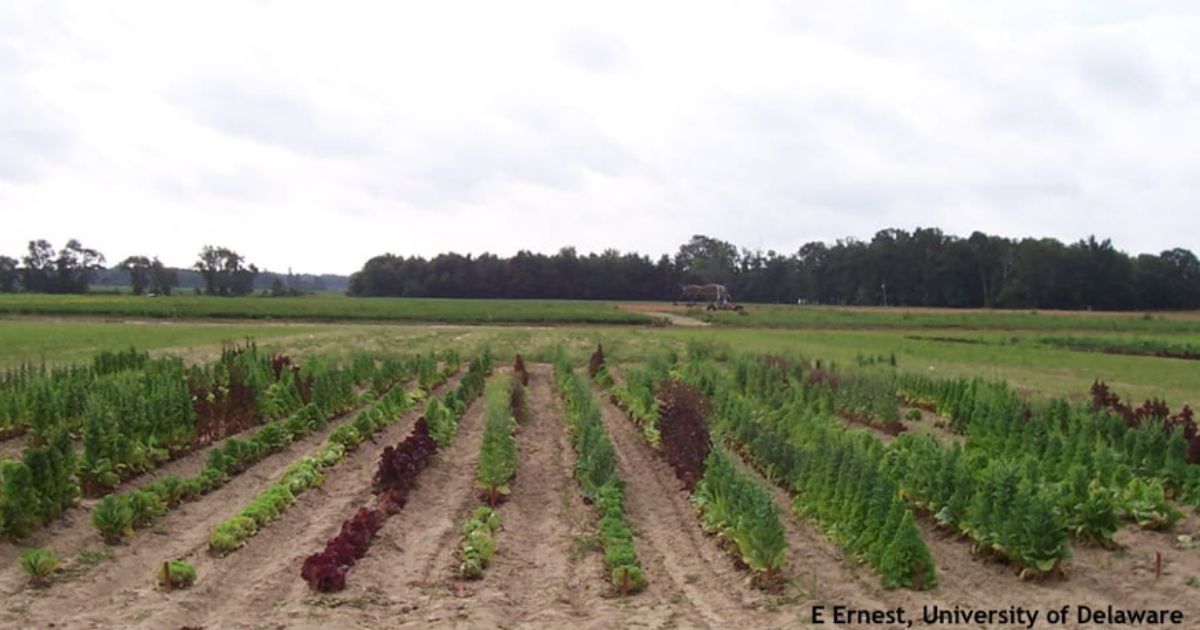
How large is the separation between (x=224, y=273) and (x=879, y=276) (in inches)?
3016

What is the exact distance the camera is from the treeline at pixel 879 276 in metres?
103

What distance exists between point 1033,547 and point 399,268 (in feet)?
383

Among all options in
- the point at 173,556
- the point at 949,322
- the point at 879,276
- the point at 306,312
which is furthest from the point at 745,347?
the point at 879,276

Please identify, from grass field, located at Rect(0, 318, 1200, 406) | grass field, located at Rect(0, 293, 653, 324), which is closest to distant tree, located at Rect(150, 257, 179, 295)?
grass field, located at Rect(0, 293, 653, 324)

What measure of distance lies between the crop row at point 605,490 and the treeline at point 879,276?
96.1 meters

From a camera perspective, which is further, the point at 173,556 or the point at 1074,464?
the point at 1074,464

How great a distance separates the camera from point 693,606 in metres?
7.90

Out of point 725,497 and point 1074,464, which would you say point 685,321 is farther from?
point 725,497

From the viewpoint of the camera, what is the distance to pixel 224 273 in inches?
4663

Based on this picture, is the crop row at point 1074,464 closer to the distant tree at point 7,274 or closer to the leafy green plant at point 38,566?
the leafy green plant at point 38,566

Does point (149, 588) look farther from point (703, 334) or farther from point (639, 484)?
point (703, 334)

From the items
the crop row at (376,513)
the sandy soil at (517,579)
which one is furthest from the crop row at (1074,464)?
the crop row at (376,513)

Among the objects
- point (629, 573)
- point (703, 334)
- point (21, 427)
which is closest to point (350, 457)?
point (21, 427)

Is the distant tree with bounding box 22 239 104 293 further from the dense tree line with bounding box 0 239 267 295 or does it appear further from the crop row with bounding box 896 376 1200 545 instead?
the crop row with bounding box 896 376 1200 545
